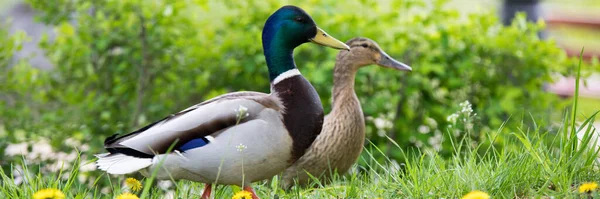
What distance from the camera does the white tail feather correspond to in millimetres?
3396

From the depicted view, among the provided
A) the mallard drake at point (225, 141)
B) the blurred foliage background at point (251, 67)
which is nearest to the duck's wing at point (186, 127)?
the mallard drake at point (225, 141)

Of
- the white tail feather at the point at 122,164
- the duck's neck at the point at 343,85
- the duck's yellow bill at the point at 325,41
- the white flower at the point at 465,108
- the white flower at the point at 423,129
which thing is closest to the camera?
the white tail feather at the point at 122,164

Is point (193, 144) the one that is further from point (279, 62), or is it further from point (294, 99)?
point (279, 62)

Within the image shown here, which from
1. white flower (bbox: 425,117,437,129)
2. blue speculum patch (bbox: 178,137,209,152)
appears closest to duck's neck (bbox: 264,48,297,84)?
blue speculum patch (bbox: 178,137,209,152)

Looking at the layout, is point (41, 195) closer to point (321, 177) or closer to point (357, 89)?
point (321, 177)

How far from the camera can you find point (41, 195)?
9.55ft

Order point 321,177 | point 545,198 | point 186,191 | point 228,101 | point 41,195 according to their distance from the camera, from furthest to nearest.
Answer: point 321,177
point 186,191
point 228,101
point 545,198
point 41,195

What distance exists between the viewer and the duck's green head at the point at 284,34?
12.4 ft

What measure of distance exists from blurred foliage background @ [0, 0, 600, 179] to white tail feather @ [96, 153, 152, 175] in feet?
6.70

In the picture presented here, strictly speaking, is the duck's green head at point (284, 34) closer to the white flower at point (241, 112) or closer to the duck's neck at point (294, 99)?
the duck's neck at point (294, 99)

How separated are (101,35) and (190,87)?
2.11 ft

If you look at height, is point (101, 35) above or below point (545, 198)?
above

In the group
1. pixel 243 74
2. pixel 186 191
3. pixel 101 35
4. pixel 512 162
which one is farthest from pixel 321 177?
pixel 101 35

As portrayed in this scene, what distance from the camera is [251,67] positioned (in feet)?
18.4
